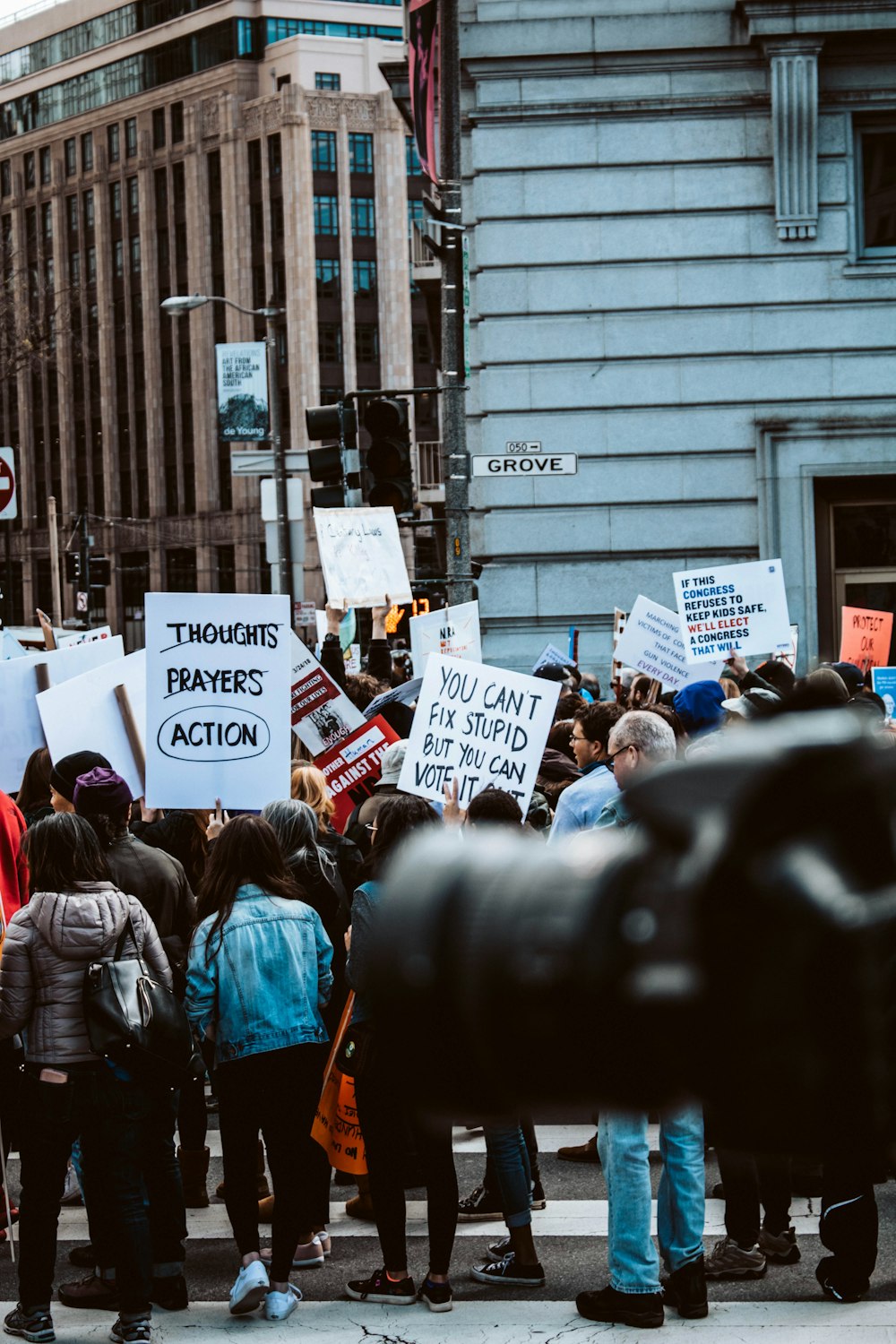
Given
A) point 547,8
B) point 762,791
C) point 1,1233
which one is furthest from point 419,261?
point 762,791

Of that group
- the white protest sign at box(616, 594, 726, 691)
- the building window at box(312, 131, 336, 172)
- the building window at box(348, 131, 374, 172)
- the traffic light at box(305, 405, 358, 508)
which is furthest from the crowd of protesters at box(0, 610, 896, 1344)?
the building window at box(348, 131, 374, 172)

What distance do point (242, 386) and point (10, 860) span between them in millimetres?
24899

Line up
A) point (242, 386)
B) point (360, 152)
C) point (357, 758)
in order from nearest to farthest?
→ point (357, 758)
point (242, 386)
point (360, 152)

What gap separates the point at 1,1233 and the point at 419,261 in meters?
34.9

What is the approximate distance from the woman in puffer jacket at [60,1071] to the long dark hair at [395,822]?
2.86 feet

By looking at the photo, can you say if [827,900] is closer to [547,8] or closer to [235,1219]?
[235,1219]

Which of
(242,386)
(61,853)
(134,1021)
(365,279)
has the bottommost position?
(134,1021)

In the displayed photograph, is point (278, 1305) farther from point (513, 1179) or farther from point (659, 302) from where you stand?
point (659, 302)

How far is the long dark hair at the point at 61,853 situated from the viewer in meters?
5.76

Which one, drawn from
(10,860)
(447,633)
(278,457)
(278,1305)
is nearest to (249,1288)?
(278,1305)

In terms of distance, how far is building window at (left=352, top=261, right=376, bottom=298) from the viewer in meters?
78.2

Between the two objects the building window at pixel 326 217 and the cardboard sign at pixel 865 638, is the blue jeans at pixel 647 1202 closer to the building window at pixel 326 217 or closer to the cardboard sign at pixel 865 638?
the cardboard sign at pixel 865 638

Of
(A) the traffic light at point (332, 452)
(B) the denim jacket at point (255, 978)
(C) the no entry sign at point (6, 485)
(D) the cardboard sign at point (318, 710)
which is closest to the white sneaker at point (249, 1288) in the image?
(B) the denim jacket at point (255, 978)

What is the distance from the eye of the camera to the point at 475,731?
7379 millimetres
